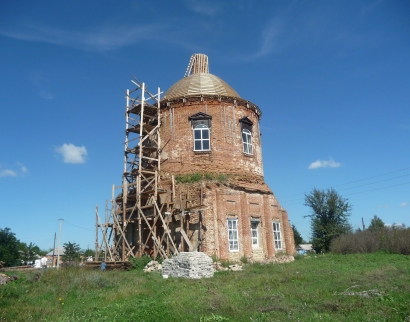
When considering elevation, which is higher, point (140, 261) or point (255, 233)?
point (255, 233)

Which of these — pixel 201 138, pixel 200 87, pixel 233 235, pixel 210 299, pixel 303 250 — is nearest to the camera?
pixel 210 299

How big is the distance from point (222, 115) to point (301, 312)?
15.6 m

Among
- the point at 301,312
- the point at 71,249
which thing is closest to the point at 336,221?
the point at 301,312

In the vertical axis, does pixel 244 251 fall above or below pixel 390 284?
above

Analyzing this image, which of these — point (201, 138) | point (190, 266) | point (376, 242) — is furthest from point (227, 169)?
point (376, 242)

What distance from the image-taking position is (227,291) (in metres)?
10.8

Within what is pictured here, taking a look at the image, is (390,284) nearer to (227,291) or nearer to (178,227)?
(227,291)

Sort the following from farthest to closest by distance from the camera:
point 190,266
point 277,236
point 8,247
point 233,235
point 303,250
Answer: point 303,250 → point 8,247 → point 277,236 → point 233,235 → point 190,266

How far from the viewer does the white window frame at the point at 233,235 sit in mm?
18734

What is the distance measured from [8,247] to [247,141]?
104ft

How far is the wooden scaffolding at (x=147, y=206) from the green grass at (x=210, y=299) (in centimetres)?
438

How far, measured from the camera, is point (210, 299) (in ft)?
30.5

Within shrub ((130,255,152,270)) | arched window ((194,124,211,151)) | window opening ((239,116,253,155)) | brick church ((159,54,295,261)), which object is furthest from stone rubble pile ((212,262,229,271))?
window opening ((239,116,253,155))

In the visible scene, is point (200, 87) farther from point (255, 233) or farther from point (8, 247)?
point (8, 247)
